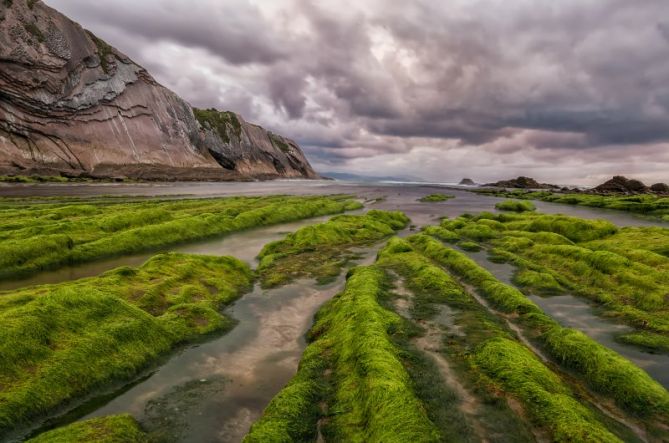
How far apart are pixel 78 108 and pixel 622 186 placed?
502ft

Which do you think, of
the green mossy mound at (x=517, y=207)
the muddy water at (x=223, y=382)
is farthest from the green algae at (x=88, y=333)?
the green mossy mound at (x=517, y=207)

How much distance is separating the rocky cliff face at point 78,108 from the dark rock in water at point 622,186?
134m

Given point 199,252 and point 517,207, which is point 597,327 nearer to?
point 199,252

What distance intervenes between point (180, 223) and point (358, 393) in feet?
83.4

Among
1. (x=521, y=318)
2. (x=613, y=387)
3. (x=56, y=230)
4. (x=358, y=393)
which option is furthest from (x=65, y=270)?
(x=613, y=387)

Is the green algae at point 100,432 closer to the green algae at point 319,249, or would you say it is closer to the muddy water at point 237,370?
the muddy water at point 237,370

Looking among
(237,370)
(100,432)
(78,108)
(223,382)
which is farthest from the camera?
(78,108)

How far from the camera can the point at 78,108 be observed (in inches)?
3775

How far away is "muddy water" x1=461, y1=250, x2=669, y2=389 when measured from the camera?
9836 millimetres

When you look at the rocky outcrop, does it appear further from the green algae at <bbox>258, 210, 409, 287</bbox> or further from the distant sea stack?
the distant sea stack

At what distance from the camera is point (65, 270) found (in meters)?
18.9

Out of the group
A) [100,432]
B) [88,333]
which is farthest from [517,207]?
[100,432]

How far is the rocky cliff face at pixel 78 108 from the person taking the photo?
80438mm

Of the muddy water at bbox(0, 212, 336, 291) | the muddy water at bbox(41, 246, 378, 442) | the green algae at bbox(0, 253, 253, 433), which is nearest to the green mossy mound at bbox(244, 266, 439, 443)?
the muddy water at bbox(41, 246, 378, 442)
